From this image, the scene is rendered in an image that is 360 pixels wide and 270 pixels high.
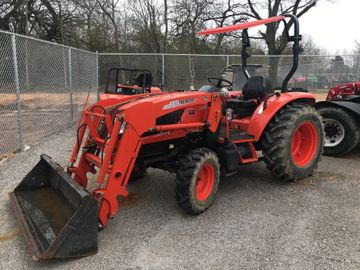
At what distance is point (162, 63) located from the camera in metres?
11.7

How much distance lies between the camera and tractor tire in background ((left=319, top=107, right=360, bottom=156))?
232 inches

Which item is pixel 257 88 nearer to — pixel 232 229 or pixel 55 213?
pixel 232 229

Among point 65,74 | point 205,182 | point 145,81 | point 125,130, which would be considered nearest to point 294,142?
point 205,182

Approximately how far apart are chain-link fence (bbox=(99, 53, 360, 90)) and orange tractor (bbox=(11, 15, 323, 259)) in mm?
6665

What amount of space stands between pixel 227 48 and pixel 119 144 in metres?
21.0

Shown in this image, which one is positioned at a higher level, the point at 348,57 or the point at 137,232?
the point at 348,57

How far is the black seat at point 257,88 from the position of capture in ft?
16.2

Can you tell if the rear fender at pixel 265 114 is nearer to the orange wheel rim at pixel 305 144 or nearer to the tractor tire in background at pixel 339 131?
the orange wheel rim at pixel 305 144

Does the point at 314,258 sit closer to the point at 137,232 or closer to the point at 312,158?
the point at 137,232

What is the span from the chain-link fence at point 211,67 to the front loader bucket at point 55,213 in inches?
335

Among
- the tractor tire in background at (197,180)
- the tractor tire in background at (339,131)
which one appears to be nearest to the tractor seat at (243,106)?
the tractor tire in background at (197,180)

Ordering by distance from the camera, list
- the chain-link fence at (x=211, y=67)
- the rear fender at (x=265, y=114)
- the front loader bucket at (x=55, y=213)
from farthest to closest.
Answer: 1. the chain-link fence at (x=211, y=67)
2. the rear fender at (x=265, y=114)
3. the front loader bucket at (x=55, y=213)

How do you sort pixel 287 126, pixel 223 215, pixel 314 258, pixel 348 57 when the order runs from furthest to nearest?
1. pixel 348 57
2. pixel 287 126
3. pixel 223 215
4. pixel 314 258

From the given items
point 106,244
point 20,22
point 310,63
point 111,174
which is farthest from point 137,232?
point 20,22
